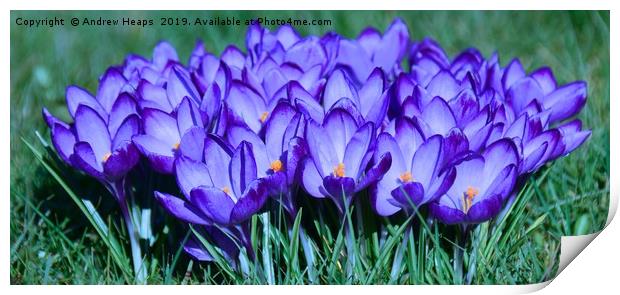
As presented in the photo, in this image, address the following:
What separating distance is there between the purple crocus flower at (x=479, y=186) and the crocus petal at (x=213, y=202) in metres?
0.18

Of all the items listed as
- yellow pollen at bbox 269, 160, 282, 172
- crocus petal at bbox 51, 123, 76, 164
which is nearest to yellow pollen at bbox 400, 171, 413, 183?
yellow pollen at bbox 269, 160, 282, 172

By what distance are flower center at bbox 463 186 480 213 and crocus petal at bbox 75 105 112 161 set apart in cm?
34

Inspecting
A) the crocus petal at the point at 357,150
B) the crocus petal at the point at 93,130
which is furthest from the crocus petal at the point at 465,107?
the crocus petal at the point at 93,130

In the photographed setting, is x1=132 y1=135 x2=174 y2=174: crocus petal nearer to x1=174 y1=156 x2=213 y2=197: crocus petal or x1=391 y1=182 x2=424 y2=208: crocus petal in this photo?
x1=174 y1=156 x2=213 y2=197: crocus petal

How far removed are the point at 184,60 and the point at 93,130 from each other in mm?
667

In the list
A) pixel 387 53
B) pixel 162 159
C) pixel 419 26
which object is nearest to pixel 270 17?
pixel 387 53

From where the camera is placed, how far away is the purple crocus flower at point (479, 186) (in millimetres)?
827

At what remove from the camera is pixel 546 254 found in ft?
3.24

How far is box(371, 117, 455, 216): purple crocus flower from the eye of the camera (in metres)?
0.83

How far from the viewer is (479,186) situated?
0.85m

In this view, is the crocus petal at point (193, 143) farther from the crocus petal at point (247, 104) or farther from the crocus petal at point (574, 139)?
the crocus petal at point (574, 139)

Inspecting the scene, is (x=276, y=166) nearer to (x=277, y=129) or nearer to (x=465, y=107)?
(x=277, y=129)

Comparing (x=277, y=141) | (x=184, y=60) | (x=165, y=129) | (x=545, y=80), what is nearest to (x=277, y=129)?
(x=277, y=141)
